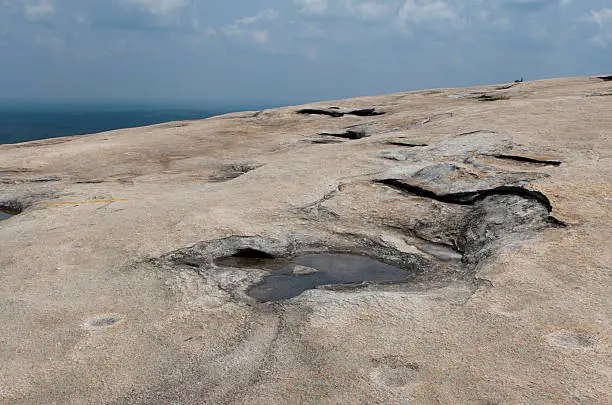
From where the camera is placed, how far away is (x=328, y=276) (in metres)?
9.05

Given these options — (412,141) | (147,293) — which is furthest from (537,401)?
(412,141)

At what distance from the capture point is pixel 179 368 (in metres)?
6.09

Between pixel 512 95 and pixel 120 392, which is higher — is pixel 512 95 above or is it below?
above

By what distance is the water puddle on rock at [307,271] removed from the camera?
8508 mm

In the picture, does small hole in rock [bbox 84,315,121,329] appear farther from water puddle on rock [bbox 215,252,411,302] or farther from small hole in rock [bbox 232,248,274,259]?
small hole in rock [bbox 232,248,274,259]

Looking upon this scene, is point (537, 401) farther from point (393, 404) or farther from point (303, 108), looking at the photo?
point (303, 108)

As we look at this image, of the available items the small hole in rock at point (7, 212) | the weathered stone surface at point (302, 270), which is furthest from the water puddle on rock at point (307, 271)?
the small hole in rock at point (7, 212)

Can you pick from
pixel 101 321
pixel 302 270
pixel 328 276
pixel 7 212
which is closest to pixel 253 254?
pixel 302 270

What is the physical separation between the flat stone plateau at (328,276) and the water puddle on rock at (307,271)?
0.05 m

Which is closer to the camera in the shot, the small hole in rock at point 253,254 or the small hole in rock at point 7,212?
the small hole in rock at point 253,254

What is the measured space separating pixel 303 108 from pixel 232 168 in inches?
510

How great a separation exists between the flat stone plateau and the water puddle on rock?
0.05m

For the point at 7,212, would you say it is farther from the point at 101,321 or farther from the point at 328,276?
Answer: the point at 328,276

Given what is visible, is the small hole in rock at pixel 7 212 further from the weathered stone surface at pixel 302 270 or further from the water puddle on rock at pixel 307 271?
the weathered stone surface at pixel 302 270
